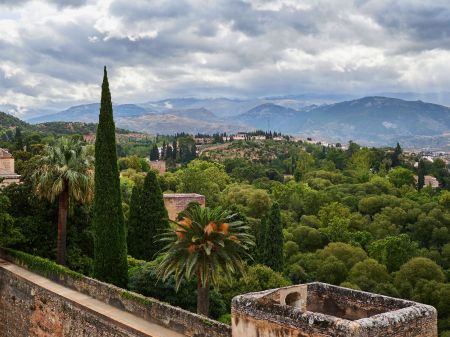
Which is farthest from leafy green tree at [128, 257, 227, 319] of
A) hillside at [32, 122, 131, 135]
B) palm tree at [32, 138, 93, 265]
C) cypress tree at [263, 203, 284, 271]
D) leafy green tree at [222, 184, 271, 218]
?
hillside at [32, 122, 131, 135]

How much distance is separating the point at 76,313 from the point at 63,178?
7198 mm

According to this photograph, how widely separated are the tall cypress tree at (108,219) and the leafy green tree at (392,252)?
34070mm

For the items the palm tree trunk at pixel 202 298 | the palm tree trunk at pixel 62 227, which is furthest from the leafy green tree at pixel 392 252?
the palm tree trunk at pixel 202 298

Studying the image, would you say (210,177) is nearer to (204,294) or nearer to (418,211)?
(418,211)

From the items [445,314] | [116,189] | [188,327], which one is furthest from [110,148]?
Answer: [445,314]

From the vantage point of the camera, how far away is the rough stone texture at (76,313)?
16.1 metres

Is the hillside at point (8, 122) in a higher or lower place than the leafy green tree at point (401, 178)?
higher

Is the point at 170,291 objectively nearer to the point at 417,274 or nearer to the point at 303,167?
the point at 417,274

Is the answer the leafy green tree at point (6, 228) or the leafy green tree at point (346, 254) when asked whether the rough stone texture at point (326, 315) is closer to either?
the leafy green tree at point (6, 228)

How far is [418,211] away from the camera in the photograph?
211 feet

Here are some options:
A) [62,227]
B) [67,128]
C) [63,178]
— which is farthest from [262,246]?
[67,128]

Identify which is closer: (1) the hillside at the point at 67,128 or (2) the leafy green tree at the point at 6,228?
(2) the leafy green tree at the point at 6,228

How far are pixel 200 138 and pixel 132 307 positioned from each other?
7105 inches

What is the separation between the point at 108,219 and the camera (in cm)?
2280
